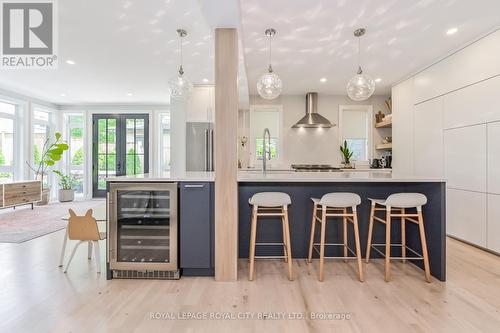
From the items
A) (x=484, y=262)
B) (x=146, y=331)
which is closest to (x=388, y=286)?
(x=484, y=262)

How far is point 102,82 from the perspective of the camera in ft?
17.6

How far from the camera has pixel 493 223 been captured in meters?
3.10

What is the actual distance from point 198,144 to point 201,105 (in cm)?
79

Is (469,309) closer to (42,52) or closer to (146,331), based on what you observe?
(146,331)

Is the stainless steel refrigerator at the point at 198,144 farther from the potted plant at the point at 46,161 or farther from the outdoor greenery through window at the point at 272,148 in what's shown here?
the potted plant at the point at 46,161

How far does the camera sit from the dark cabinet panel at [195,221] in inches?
97.4

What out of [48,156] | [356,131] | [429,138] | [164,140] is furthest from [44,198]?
[429,138]

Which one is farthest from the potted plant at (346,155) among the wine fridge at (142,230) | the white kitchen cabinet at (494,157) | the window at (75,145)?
the window at (75,145)

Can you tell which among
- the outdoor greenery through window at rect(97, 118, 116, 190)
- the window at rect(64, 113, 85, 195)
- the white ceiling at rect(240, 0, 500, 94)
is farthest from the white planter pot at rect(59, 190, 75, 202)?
the white ceiling at rect(240, 0, 500, 94)

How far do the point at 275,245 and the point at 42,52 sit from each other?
436 centimetres

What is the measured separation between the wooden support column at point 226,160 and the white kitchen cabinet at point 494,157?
3.05 meters

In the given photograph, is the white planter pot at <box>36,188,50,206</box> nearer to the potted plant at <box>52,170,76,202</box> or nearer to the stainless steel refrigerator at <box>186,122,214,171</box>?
the potted plant at <box>52,170,76,202</box>

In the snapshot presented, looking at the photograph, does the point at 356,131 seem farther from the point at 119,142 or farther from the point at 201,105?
the point at 119,142

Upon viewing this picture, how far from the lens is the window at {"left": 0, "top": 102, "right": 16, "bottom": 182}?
19.4 feet
